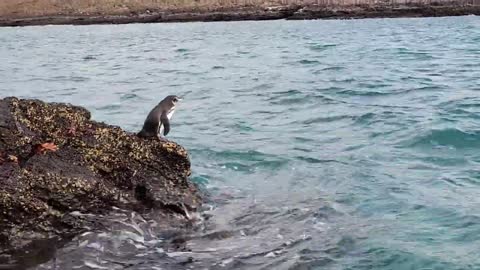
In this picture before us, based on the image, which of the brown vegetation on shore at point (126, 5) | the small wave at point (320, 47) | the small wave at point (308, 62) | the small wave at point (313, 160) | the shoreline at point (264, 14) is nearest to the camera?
the small wave at point (313, 160)

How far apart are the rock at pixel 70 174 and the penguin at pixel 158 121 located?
54 cm

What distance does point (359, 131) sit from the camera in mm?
14492

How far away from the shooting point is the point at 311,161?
39.3 ft

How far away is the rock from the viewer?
702 centimetres

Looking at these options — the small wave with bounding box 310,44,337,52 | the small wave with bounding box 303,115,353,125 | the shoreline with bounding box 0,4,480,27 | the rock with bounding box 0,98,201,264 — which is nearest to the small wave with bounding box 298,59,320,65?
the small wave with bounding box 310,44,337,52

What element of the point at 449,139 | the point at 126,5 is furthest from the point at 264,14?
the point at 449,139

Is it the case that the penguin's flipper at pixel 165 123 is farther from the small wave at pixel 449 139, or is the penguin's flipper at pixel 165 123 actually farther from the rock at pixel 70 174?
the small wave at pixel 449 139

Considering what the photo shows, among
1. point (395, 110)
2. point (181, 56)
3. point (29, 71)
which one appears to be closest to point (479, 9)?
point (181, 56)

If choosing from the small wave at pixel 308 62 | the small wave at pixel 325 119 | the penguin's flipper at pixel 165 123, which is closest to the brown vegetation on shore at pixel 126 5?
the small wave at pixel 308 62

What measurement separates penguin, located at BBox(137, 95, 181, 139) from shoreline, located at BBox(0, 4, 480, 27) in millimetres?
84199

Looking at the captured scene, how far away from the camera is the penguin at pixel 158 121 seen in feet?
30.2

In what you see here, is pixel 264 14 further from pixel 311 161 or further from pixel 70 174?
pixel 70 174

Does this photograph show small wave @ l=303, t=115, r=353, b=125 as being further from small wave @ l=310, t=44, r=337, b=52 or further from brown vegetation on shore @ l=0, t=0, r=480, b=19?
brown vegetation on shore @ l=0, t=0, r=480, b=19

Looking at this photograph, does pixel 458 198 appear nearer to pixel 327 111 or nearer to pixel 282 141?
pixel 282 141
